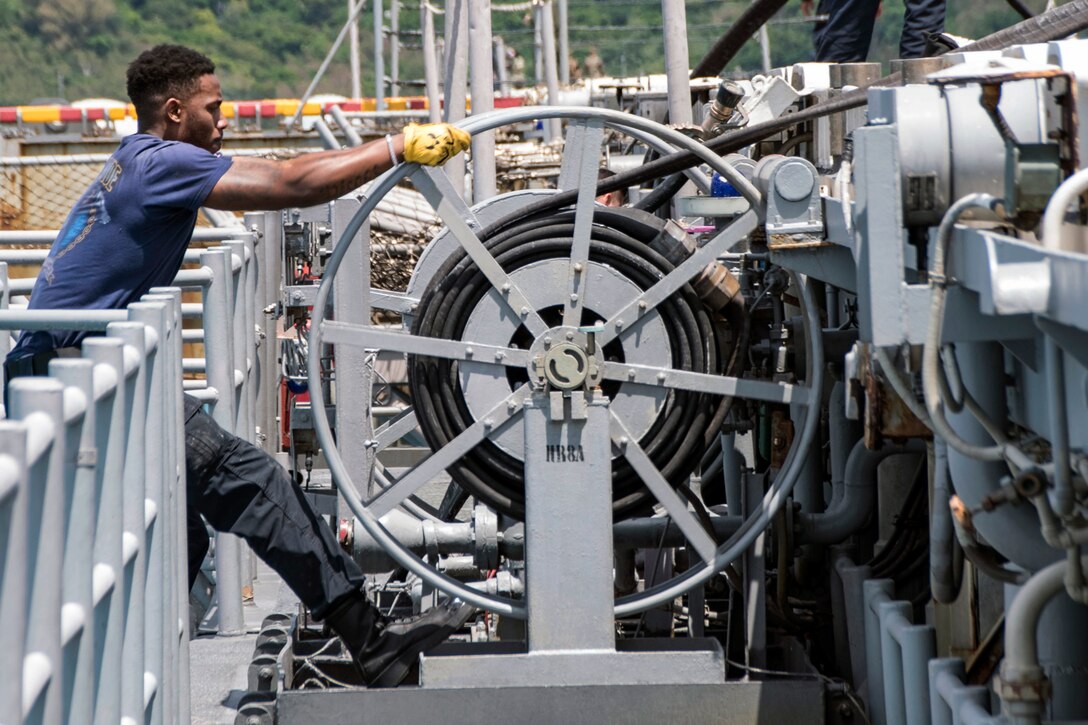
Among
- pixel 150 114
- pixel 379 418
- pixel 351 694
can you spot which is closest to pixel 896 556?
pixel 351 694

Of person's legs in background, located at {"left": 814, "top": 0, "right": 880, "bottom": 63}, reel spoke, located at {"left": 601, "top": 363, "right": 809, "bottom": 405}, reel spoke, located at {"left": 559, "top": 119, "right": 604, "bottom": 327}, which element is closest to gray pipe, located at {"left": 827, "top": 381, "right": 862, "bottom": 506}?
reel spoke, located at {"left": 601, "top": 363, "right": 809, "bottom": 405}

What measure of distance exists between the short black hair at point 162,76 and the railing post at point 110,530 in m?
1.95

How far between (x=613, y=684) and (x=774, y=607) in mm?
970

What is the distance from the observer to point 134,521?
354 cm

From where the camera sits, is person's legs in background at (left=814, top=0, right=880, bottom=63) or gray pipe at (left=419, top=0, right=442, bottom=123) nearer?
person's legs in background at (left=814, top=0, right=880, bottom=63)

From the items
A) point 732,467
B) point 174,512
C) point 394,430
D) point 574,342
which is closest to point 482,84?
point 394,430

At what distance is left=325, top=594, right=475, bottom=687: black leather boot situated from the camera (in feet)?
16.5

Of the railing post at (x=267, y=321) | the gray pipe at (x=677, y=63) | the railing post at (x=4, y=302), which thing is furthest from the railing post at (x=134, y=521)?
the gray pipe at (x=677, y=63)

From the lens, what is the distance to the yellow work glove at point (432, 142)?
4.68m

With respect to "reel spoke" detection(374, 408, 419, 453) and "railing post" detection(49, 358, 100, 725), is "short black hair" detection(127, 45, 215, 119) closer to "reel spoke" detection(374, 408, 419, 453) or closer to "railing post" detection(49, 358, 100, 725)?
"reel spoke" detection(374, 408, 419, 453)

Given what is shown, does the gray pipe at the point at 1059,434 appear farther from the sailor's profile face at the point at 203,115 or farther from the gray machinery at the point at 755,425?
the sailor's profile face at the point at 203,115

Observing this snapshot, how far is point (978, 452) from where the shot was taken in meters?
3.30

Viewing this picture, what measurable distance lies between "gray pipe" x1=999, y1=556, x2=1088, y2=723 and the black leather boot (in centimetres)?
211

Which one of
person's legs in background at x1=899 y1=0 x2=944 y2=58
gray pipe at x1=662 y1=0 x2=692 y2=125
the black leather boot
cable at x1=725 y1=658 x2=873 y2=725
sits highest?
person's legs in background at x1=899 y1=0 x2=944 y2=58
